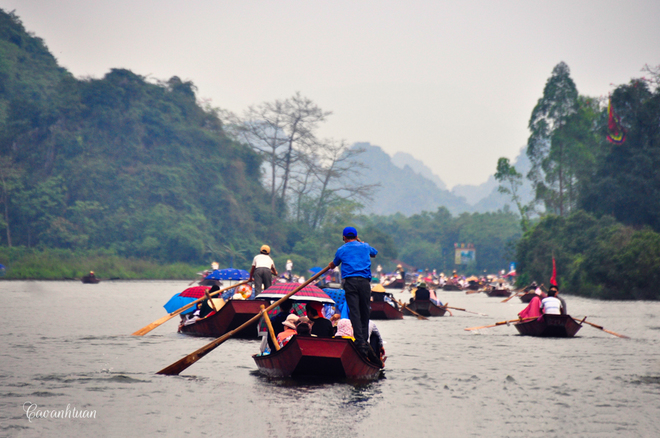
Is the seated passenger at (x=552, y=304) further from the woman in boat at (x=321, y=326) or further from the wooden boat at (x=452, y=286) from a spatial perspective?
the wooden boat at (x=452, y=286)

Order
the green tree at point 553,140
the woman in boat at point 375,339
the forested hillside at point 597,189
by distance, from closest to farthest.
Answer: the woman in boat at point 375,339
the forested hillside at point 597,189
the green tree at point 553,140

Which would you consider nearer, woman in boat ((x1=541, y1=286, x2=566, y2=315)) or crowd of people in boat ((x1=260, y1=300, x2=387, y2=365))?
crowd of people in boat ((x1=260, y1=300, x2=387, y2=365))

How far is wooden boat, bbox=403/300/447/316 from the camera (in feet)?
85.8

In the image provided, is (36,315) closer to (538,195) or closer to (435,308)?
(435,308)

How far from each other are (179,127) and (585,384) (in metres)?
67.1

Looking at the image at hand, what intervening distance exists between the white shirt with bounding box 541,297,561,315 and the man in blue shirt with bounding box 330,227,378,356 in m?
8.45

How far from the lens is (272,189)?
83750 millimetres

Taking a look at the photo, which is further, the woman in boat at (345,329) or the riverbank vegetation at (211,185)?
the riverbank vegetation at (211,185)

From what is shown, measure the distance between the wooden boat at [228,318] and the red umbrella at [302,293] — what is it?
71.8 inches

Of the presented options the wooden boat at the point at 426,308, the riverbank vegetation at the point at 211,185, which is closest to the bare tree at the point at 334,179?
the riverbank vegetation at the point at 211,185

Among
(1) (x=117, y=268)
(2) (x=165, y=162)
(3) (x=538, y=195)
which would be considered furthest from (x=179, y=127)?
(3) (x=538, y=195)

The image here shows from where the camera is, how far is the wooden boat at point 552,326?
17.2 m

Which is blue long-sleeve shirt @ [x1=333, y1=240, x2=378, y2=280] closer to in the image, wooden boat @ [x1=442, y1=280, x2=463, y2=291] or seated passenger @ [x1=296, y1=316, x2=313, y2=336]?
seated passenger @ [x1=296, y1=316, x2=313, y2=336]

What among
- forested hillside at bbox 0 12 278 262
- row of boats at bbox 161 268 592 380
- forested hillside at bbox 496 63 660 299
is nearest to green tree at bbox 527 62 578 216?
forested hillside at bbox 496 63 660 299
